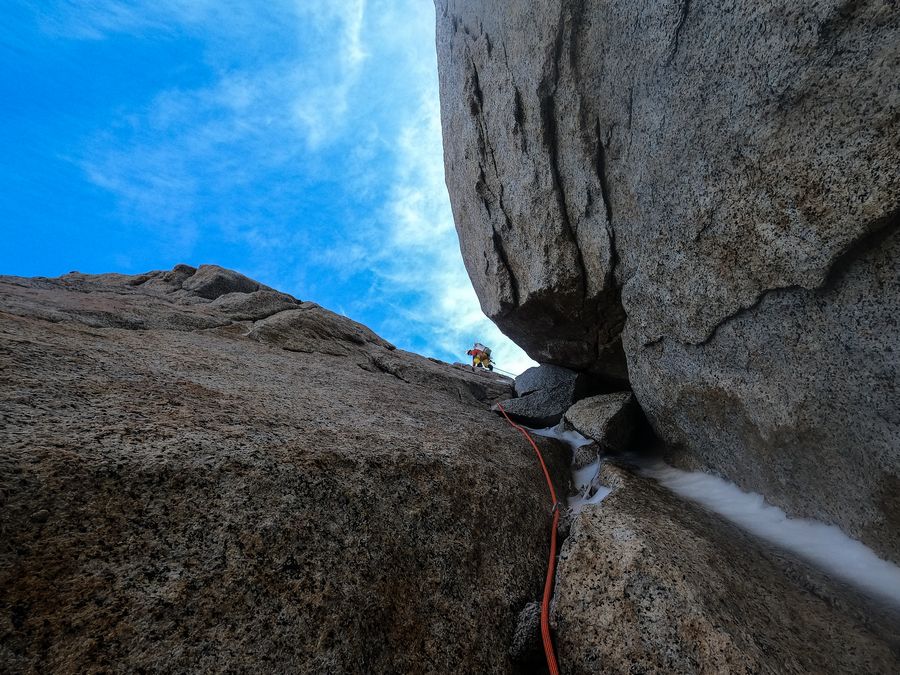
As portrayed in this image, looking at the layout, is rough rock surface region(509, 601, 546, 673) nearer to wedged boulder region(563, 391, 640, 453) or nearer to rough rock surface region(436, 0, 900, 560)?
rough rock surface region(436, 0, 900, 560)

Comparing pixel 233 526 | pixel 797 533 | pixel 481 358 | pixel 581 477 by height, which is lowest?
pixel 797 533

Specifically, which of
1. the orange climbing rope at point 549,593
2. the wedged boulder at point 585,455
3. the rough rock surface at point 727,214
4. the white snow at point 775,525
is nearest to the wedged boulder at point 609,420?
the wedged boulder at point 585,455

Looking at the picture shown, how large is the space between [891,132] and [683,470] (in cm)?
522

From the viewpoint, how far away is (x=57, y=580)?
2.37 metres

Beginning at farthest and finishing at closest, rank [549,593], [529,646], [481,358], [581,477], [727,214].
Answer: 1. [481,358]
2. [581,477]
3. [727,214]
4. [549,593]
5. [529,646]

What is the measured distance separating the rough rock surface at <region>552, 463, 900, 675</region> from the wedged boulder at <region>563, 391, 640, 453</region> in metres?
2.91

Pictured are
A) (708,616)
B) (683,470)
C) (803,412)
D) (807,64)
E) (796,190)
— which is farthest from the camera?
(683,470)

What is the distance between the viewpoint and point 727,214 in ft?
14.3

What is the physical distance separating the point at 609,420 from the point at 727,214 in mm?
4081

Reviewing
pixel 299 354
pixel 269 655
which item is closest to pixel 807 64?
pixel 269 655

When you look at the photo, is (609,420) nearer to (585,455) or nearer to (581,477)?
(585,455)

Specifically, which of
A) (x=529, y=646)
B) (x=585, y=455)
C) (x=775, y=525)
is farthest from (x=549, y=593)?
(x=585, y=455)

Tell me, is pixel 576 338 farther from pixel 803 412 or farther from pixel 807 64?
pixel 807 64

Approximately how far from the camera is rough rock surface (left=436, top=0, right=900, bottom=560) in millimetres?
3297
